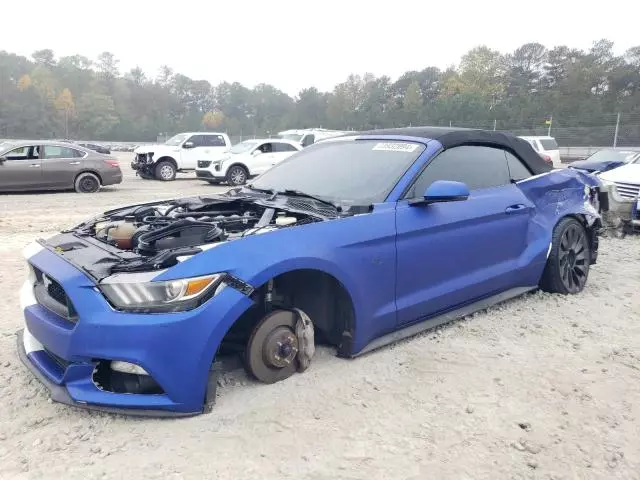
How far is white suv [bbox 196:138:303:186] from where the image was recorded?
1773 cm

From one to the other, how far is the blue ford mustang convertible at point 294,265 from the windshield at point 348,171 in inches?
0.6

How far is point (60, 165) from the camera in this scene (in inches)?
563

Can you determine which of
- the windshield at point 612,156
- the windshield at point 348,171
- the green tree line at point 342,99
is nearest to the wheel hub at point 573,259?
the windshield at point 348,171

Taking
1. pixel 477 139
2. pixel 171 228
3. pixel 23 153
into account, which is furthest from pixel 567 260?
pixel 23 153

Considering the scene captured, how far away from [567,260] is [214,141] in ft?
57.0

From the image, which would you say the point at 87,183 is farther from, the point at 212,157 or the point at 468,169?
the point at 468,169

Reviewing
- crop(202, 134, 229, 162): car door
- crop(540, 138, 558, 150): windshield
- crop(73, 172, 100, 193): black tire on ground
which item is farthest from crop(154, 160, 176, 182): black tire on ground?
crop(540, 138, 558, 150): windshield

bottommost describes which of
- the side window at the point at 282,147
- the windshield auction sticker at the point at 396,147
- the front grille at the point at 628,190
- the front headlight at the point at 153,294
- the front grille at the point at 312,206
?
the front grille at the point at 628,190

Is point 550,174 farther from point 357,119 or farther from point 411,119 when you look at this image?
point 357,119

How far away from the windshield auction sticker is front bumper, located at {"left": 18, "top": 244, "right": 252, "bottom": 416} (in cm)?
186

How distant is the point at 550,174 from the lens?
5.09m

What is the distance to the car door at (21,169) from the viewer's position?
44.5 ft

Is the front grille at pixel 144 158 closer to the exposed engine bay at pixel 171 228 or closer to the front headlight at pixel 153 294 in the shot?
the exposed engine bay at pixel 171 228

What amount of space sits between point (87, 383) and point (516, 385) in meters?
2.47
